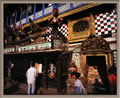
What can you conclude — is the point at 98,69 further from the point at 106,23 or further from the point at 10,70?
the point at 10,70

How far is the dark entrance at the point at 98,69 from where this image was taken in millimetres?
4324

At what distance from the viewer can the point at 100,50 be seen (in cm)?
407

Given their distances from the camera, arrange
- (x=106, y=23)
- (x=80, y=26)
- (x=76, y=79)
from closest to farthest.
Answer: (x=76, y=79) < (x=106, y=23) < (x=80, y=26)

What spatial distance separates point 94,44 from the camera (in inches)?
169

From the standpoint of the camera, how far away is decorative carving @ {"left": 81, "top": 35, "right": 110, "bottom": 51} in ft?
13.4

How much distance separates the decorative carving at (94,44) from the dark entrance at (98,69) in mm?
790

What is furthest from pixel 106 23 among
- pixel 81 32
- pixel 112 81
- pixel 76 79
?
pixel 76 79

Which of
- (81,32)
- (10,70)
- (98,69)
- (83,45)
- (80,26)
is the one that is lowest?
(10,70)

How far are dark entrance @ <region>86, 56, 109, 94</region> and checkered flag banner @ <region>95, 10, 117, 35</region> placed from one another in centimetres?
170

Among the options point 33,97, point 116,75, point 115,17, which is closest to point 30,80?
point 33,97

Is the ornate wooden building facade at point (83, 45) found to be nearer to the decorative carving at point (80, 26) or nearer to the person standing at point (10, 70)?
the decorative carving at point (80, 26)

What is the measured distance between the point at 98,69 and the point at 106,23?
301cm

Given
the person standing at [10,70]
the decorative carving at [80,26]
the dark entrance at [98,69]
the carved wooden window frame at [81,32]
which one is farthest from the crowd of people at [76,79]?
the decorative carving at [80,26]

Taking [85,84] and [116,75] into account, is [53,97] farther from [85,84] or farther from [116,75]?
[116,75]
